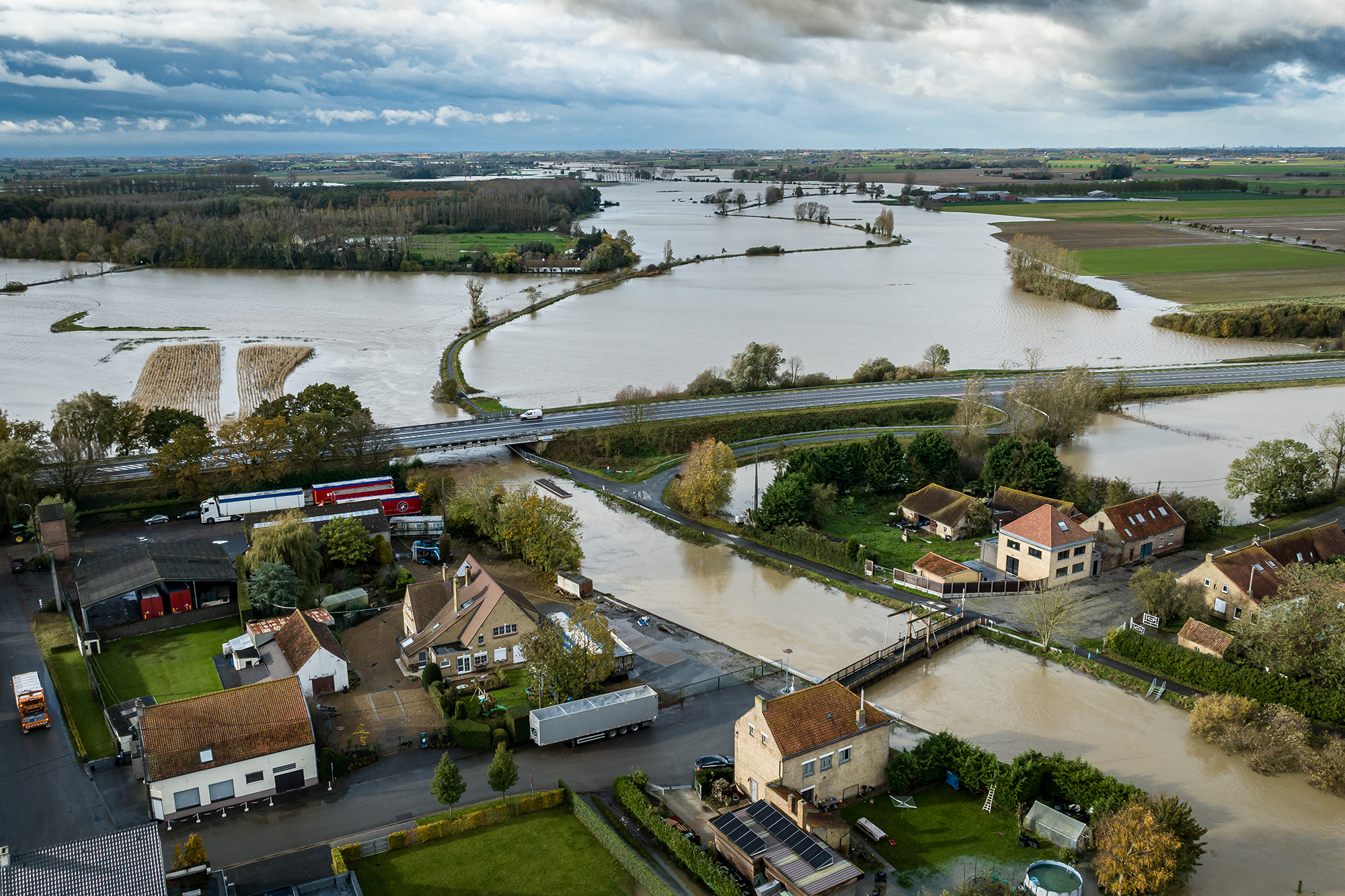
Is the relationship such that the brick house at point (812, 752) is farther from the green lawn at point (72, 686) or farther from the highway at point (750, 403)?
the highway at point (750, 403)

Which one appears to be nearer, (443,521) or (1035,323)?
(443,521)

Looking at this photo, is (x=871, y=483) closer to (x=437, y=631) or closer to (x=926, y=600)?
(x=926, y=600)

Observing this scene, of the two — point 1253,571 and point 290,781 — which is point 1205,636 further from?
point 290,781

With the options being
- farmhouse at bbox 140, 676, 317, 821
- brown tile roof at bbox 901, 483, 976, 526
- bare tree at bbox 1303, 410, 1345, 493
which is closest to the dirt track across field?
bare tree at bbox 1303, 410, 1345, 493

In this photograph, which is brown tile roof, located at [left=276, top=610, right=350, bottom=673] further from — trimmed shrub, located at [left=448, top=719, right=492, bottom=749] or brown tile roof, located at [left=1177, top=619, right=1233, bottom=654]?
brown tile roof, located at [left=1177, top=619, right=1233, bottom=654]

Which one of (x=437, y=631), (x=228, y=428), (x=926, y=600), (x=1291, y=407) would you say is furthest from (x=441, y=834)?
(x=1291, y=407)

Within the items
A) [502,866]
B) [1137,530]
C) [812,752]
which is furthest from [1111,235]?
[502,866]

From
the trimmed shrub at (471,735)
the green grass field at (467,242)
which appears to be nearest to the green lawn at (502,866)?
the trimmed shrub at (471,735)
